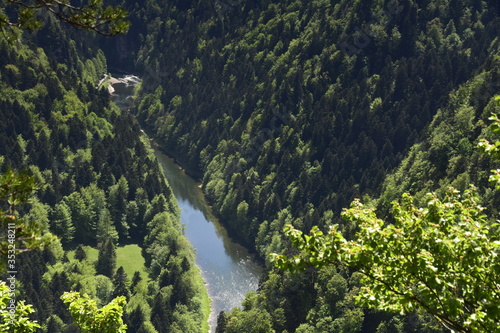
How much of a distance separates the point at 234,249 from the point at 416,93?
74384 mm

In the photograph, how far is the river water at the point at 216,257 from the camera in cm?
13250

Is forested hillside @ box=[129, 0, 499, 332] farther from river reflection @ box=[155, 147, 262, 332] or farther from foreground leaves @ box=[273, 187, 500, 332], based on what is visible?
foreground leaves @ box=[273, 187, 500, 332]

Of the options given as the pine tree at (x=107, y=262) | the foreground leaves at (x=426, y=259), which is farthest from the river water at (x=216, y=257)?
the foreground leaves at (x=426, y=259)

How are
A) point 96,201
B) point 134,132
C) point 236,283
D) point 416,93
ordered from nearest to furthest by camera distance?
point 236,283 < point 96,201 < point 416,93 < point 134,132

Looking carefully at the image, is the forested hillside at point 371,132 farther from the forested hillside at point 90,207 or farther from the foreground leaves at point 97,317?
the foreground leaves at point 97,317

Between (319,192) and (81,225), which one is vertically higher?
(319,192)

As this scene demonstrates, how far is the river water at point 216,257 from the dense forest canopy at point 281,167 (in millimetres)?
3945

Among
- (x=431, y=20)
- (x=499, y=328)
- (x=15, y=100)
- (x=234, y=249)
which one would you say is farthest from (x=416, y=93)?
(x=499, y=328)

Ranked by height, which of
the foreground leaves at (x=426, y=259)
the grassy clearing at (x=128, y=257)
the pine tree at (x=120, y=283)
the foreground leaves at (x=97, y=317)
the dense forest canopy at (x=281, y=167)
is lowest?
the grassy clearing at (x=128, y=257)

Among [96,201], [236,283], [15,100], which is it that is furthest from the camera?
[15,100]

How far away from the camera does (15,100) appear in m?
162

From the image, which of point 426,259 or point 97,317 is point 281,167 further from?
point 426,259

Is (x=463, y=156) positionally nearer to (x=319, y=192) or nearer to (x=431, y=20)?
(x=319, y=192)

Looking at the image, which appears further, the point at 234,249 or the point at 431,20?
the point at 431,20
